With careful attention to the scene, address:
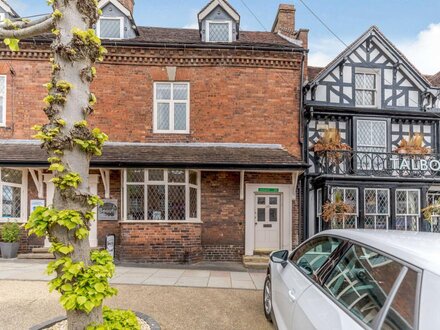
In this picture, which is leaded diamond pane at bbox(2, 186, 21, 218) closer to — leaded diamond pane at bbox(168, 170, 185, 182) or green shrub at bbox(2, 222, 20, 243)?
green shrub at bbox(2, 222, 20, 243)

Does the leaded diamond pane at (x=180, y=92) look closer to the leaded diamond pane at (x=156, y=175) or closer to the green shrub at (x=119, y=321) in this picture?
the leaded diamond pane at (x=156, y=175)

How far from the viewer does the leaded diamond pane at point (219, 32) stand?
10688mm

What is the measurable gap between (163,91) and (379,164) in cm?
794

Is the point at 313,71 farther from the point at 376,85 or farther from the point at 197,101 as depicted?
the point at 197,101

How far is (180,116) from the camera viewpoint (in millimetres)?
10086

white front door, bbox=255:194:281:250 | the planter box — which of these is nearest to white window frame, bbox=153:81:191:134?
white front door, bbox=255:194:281:250

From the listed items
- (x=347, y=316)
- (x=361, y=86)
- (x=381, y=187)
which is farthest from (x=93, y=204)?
(x=361, y=86)

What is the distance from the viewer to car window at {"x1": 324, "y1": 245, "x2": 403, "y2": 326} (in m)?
1.94

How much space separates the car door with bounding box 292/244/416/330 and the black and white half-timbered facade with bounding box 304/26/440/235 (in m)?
7.97

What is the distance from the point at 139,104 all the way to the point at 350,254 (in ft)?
28.1

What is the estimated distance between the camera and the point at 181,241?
8.85 m

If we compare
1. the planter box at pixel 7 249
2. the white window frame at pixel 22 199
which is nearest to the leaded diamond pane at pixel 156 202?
the white window frame at pixel 22 199

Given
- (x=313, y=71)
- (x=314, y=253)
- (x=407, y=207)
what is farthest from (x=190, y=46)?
(x=407, y=207)

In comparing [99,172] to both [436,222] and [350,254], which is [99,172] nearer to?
[350,254]
